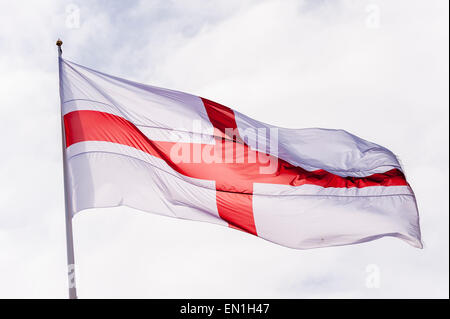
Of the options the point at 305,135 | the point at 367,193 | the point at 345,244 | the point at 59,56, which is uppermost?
the point at 59,56

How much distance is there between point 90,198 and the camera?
13.1 meters

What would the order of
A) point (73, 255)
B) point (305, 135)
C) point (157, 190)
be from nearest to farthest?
1. point (73, 255)
2. point (157, 190)
3. point (305, 135)

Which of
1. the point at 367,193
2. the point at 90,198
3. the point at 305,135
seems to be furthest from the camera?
the point at 305,135

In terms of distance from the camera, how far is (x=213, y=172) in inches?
577

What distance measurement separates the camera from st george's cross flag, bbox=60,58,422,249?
45.6ft

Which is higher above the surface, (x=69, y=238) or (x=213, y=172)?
(x=213, y=172)

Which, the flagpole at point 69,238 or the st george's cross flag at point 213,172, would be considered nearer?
the flagpole at point 69,238

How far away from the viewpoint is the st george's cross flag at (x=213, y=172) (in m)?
13.9

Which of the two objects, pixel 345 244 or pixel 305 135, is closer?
pixel 345 244

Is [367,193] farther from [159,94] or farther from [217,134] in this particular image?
[159,94]

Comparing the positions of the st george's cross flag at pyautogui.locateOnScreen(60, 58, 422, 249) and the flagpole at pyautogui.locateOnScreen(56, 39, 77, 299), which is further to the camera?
the st george's cross flag at pyautogui.locateOnScreen(60, 58, 422, 249)

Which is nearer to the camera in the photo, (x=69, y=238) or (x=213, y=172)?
(x=69, y=238)

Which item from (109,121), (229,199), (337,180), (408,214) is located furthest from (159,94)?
(408,214)

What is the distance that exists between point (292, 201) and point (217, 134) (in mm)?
2048
